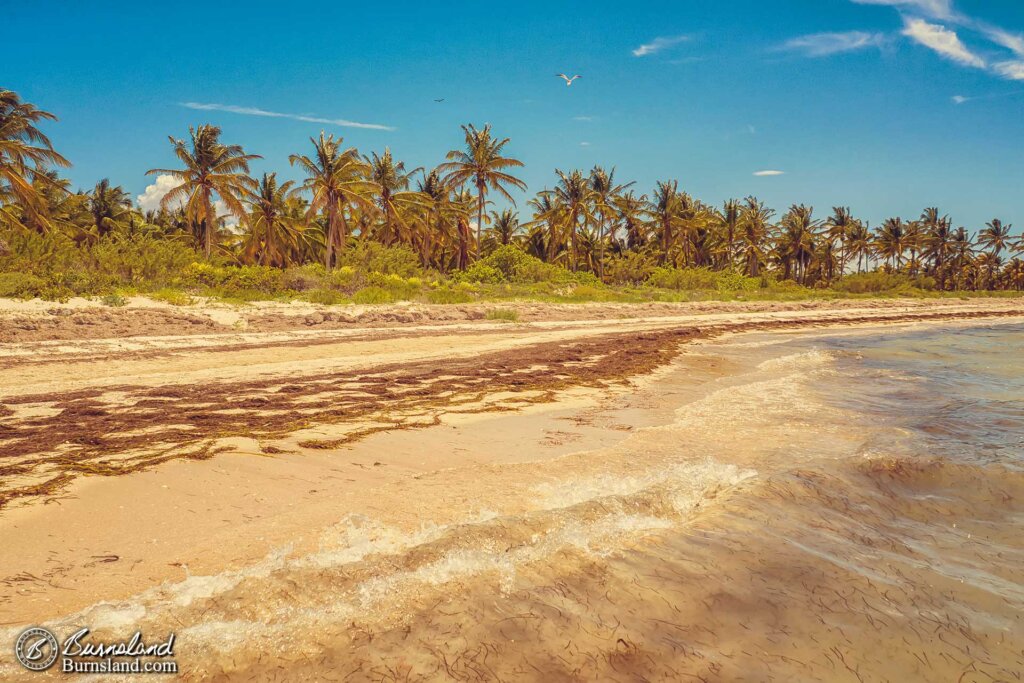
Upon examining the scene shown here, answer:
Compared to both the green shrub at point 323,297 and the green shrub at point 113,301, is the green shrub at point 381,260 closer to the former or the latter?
the green shrub at point 323,297

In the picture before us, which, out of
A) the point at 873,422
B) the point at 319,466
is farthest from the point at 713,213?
the point at 319,466

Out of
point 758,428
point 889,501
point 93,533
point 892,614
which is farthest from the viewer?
point 758,428

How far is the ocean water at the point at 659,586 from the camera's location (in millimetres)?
1995

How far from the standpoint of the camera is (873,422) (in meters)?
5.97

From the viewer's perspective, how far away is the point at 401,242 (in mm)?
43500

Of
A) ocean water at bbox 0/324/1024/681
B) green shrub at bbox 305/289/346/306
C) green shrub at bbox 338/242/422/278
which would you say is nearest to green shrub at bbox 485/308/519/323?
green shrub at bbox 305/289/346/306

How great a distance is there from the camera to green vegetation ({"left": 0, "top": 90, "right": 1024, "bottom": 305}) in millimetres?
19406

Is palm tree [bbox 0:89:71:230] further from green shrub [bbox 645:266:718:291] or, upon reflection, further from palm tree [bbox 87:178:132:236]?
green shrub [bbox 645:266:718:291]

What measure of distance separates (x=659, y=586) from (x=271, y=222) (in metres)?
40.8

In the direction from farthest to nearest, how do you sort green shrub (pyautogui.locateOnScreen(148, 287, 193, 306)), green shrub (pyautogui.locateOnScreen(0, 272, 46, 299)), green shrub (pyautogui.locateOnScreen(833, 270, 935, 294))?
green shrub (pyautogui.locateOnScreen(833, 270, 935, 294)) < green shrub (pyautogui.locateOnScreen(148, 287, 193, 306)) < green shrub (pyautogui.locateOnScreen(0, 272, 46, 299))

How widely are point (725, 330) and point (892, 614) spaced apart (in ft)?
59.2

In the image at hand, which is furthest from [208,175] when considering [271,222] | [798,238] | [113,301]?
[798,238]

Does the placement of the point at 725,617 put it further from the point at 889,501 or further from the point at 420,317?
the point at 420,317

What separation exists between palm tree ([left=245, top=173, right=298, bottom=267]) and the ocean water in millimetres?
37382
